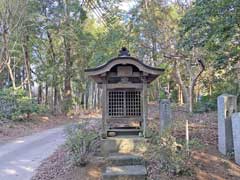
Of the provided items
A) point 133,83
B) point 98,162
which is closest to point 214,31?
point 133,83

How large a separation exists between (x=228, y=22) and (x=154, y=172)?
160 inches

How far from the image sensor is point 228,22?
299 inches

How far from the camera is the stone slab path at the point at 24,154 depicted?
24.0 feet

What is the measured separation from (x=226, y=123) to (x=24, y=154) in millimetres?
5897

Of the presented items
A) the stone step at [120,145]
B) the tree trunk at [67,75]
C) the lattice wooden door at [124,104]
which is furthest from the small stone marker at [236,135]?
the tree trunk at [67,75]

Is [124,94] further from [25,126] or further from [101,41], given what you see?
[101,41]

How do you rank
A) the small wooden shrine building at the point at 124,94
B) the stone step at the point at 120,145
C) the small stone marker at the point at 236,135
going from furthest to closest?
the small wooden shrine building at the point at 124,94, the stone step at the point at 120,145, the small stone marker at the point at 236,135

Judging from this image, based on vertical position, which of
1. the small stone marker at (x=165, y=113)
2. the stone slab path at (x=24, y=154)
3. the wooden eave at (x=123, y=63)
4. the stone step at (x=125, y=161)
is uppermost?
the wooden eave at (x=123, y=63)

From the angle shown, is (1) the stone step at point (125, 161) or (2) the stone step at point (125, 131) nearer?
(1) the stone step at point (125, 161)

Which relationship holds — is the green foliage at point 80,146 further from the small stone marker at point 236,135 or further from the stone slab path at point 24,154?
the small stone marker at point 236,135

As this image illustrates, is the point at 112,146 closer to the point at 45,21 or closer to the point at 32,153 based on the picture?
the point at 32,153

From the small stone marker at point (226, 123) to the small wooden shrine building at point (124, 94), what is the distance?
1826mm

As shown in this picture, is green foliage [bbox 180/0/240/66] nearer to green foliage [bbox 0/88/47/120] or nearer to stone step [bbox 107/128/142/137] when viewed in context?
stone step [bbox 107/128/142/137]

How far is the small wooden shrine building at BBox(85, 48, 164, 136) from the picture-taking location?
845 centimetres
